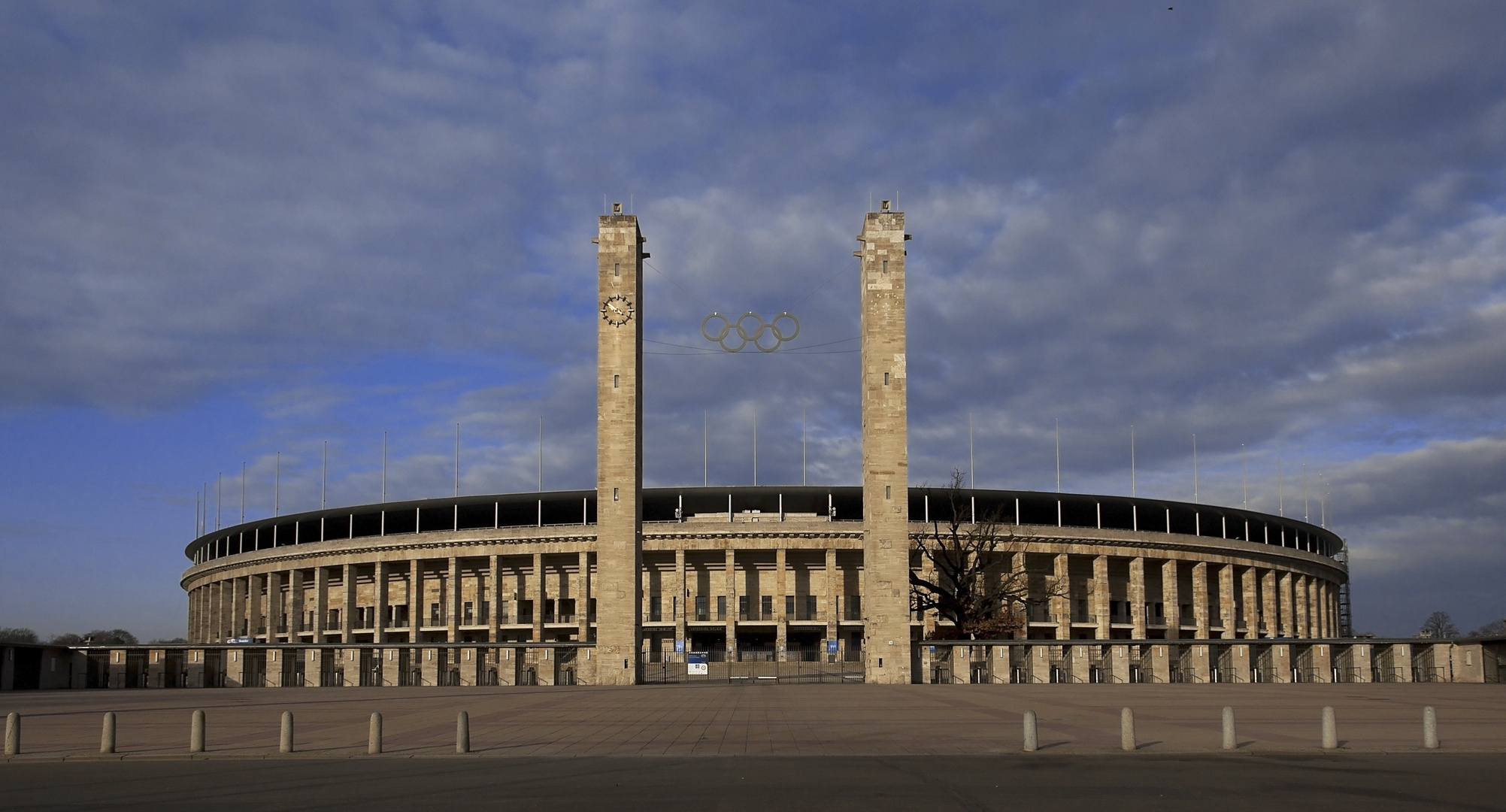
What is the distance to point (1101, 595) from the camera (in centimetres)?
9000

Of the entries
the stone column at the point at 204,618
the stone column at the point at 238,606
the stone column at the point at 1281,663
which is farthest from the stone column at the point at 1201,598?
the stone column at the point at 204,618

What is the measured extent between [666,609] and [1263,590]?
48.7m

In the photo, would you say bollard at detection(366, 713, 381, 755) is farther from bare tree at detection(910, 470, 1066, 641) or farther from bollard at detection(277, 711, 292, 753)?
bare tree at detection(910, 470, 1066, 641)

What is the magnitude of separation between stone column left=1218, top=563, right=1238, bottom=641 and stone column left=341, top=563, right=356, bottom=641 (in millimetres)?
67211

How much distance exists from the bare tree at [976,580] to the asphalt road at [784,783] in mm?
40310

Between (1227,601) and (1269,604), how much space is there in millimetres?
6348

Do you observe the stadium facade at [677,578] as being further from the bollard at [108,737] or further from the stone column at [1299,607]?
the bollard at [108,737]

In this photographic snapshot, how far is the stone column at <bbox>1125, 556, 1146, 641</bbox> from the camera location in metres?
90.8

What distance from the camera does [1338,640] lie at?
175 feet

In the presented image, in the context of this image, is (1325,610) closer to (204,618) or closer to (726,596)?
(726,596)

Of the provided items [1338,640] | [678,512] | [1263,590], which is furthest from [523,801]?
[1263,590]

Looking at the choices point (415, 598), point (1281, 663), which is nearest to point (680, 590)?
point (415, 598)

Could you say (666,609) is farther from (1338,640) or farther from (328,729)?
(328,729)

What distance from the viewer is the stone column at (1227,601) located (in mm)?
94688
